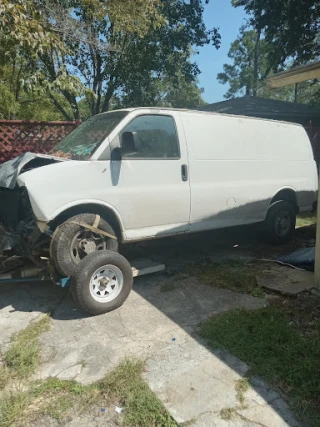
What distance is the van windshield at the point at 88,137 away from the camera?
4227 millimetres

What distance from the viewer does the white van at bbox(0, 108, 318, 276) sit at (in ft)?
12.7

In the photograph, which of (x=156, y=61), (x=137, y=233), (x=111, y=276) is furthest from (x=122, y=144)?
(x=156, y=61)

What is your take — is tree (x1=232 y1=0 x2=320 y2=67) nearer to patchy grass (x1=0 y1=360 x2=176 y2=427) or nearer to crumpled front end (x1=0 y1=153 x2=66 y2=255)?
crumpled front end (x1=0 y1=153 x2=66 y2=255)

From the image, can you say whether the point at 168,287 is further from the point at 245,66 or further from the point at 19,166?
the point at 245,66

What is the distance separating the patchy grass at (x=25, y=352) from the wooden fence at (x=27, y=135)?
4.31 m

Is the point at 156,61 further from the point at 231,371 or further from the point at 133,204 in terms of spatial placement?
the point at 231,371

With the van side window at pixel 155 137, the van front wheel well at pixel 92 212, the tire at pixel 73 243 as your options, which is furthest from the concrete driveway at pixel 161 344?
the van side window at pixel 155 137

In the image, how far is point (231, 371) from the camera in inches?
111

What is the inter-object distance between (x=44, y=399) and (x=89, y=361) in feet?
1.74

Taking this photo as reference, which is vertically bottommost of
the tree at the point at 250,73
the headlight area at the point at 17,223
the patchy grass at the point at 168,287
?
the patchy grass at the point at 168,287

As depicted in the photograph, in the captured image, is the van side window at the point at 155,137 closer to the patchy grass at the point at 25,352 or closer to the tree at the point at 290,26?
the patchy grass at the point at 25,352

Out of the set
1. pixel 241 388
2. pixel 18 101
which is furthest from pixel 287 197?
pixel 18 101

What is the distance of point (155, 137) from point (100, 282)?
201 centimetres

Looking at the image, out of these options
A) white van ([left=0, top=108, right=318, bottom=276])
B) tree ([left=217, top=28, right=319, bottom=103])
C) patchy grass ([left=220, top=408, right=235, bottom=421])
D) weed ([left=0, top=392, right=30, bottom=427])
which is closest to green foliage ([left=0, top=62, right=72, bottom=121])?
white van ([left=0, top=108, right=318, bottom=276])
